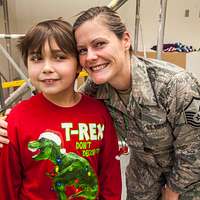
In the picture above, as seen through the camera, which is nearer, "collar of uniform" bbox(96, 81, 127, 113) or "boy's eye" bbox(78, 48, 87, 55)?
"boy's eye" bbox(78, 48, 87, 55)

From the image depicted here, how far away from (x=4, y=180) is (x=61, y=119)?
0.80 feet

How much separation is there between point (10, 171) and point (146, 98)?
0.47m

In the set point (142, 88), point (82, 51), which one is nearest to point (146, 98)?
point (142, 88)

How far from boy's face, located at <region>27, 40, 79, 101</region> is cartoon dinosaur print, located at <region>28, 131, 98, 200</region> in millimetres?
137

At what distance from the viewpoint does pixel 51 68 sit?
76 cm

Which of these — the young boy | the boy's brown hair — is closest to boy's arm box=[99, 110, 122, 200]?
the young boy

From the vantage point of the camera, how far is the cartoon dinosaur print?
0.77 metres

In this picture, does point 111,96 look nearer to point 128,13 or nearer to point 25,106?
point 25,106

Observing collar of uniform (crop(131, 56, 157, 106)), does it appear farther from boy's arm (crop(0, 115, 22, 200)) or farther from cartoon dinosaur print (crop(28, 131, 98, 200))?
boy's arm (crop(0, 115, 22, 200))

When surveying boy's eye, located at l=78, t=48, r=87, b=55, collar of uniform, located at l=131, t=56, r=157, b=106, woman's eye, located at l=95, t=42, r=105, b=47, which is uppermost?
woman's eye, located at l=95, t=42, r=105, b=47

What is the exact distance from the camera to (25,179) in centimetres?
82

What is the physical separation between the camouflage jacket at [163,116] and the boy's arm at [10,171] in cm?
35

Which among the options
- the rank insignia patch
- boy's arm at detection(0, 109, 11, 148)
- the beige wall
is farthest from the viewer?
the beige wall

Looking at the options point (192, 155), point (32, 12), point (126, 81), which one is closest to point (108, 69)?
point (126, 81)
